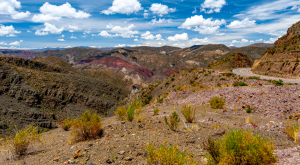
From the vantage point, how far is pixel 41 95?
48812mm

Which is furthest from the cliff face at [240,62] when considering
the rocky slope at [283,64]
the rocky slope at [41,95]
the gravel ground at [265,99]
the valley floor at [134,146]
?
the rocky slope at [41,95]

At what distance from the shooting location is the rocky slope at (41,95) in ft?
116

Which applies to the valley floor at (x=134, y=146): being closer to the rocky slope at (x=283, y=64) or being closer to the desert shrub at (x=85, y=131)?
the desert shrub at (x=85, y=131)

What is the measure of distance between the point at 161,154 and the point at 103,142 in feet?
9.83

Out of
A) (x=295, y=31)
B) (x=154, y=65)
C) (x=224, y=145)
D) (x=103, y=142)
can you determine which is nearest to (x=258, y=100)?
(x=224, y=145)

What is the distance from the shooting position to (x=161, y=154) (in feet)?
11.2

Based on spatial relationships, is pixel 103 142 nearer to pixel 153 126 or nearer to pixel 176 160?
pixel 153 126


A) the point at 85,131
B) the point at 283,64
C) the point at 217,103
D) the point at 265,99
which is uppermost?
the point at 283,64

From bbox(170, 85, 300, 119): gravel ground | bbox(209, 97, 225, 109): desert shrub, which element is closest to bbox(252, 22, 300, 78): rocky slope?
bbox(170, 85, 300, 119): gravel ground

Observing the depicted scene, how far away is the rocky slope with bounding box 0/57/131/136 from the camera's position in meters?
35.3

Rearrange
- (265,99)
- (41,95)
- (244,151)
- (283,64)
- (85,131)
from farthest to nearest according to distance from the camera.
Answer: (41,95) → (283,64) → (265,99) → (85,131) → (244,151)

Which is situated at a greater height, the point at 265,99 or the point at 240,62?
the point at 240,62

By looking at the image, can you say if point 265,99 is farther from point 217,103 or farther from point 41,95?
point 41,95

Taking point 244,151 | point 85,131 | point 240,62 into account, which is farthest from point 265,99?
point 240,62
